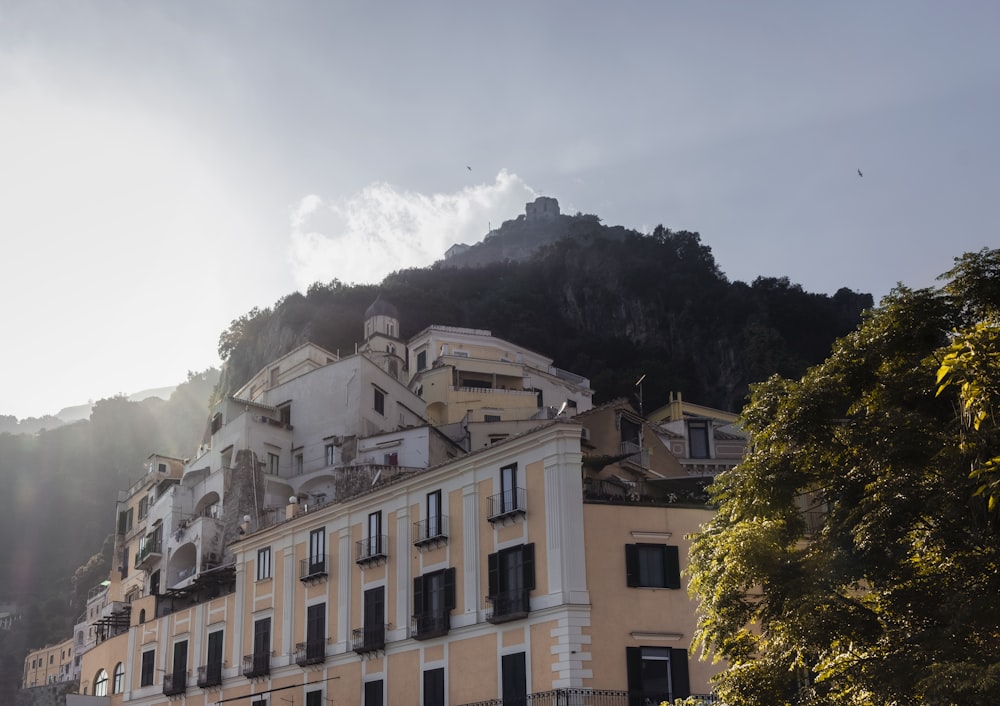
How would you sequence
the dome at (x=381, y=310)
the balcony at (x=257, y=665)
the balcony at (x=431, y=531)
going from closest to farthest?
the balcony at (x=431, y=531) → the balcony at (x=257, y=665) → the dome at (x=381, y=310)

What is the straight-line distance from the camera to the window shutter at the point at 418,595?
38.0 m

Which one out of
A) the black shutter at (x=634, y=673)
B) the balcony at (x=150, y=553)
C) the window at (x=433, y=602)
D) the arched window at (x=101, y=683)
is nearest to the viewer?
the black shutter at (x=634, y=673)

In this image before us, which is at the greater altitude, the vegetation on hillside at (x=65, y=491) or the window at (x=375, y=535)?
the vegetation on hillside at (x=65, y=491)

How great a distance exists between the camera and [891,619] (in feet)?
62.4

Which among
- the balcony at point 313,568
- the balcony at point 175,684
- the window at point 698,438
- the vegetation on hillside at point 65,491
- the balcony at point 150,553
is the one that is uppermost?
the vegetation on hillside at point 65,491

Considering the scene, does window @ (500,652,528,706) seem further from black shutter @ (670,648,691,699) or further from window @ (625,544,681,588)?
black shutter @ (670,648,691,699)

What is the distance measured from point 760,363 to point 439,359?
3448cm

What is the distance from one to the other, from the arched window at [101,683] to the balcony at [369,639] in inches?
831

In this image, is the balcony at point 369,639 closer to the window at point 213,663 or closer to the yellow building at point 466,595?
the yellow building at point 466,595

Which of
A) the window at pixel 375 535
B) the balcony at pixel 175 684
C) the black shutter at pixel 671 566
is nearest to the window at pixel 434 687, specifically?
the window at pixel 375 535

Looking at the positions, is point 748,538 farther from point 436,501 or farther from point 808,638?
point 436,501

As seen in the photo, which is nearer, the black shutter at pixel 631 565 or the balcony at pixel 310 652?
the black shutter at pixel 631 565

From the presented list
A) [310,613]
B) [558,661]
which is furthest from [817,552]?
[310,613]

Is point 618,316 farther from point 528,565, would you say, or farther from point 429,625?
point 528,565
